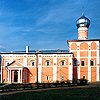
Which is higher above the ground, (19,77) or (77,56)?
(77,56)

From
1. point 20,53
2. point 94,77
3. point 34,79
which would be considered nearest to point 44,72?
point 34,79

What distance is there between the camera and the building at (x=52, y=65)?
5688 cm

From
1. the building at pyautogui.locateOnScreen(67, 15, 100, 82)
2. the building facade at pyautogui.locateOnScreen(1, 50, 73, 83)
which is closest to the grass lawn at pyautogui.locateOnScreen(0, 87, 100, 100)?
the building facade at pyautogui.locateOnScreen(1, 50, 73, 83)

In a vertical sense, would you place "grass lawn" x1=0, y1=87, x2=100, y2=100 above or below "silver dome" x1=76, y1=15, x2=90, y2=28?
below

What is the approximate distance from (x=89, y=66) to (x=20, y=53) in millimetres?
13586

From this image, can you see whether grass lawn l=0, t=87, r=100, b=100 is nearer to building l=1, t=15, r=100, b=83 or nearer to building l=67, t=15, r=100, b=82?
building l=1, t=15, r=100, b=83

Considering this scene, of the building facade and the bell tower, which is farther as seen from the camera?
the bell tower

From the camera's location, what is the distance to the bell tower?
59500 millimetres

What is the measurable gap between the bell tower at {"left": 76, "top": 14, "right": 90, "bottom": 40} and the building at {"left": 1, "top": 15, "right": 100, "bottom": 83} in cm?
237

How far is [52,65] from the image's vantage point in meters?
57.2

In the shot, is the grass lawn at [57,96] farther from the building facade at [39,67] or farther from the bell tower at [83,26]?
the bell tower at [83,26]

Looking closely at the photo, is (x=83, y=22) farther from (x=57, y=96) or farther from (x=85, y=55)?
(x=57, y=96)

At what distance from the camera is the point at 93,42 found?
58.4 meters

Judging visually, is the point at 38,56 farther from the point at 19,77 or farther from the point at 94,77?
the point at 94,77
